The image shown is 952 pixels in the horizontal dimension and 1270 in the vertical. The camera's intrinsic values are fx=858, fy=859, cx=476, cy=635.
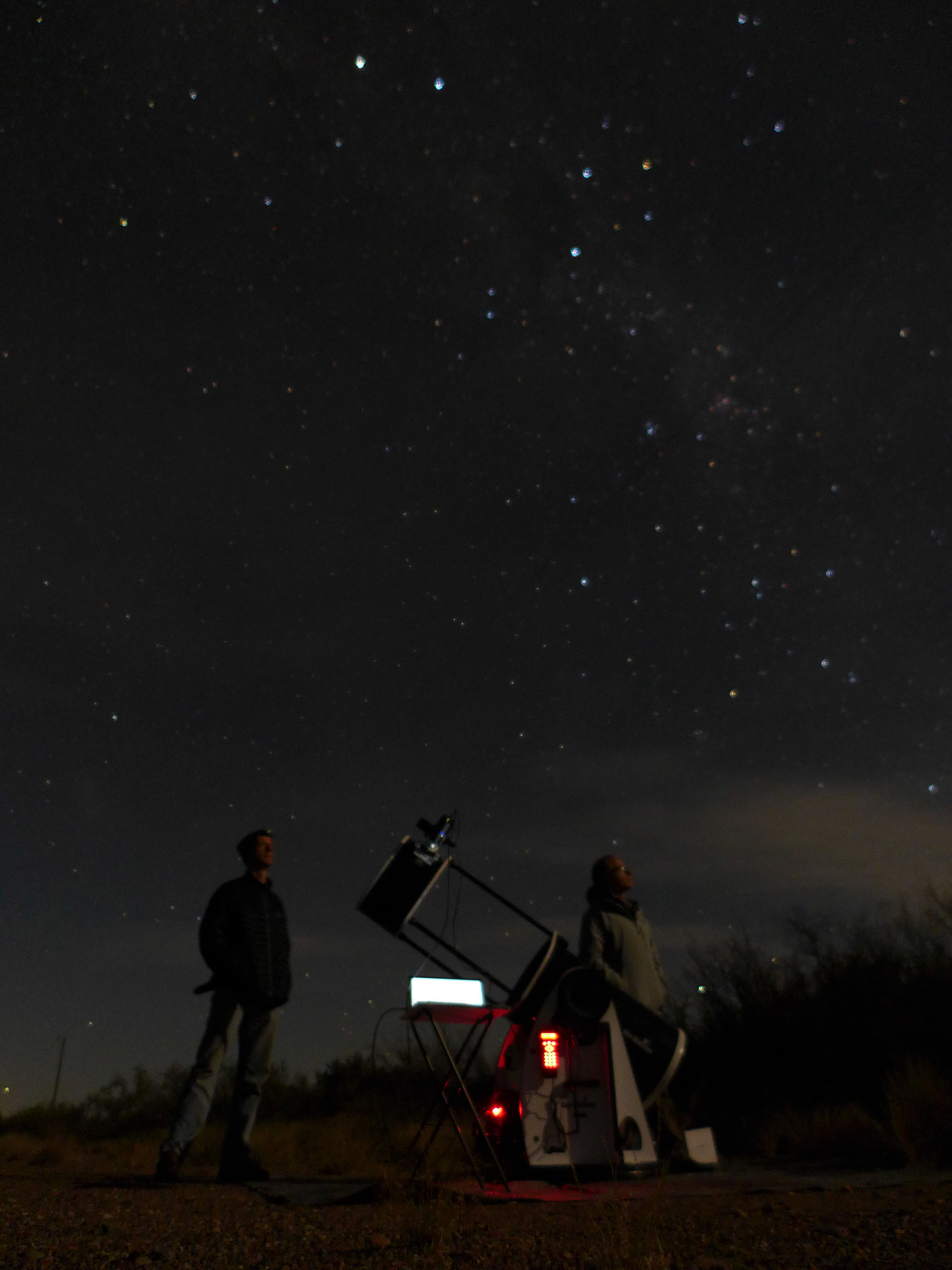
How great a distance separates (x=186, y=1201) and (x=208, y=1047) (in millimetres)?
1164

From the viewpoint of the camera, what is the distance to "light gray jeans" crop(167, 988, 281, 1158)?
15.0 ft

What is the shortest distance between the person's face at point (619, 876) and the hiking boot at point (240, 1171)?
2495 mm

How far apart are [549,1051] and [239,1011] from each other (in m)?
1.92

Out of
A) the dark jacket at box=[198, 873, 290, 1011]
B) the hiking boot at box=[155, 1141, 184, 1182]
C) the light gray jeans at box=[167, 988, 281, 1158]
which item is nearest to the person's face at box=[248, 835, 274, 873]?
the dark jacket at box=[198, 873, 290, 1011]

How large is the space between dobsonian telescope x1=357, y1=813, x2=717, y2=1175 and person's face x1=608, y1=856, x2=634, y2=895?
77cm

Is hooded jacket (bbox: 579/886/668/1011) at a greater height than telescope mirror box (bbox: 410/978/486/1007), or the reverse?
hooded jacket (bbox: 579/886/668/1011)

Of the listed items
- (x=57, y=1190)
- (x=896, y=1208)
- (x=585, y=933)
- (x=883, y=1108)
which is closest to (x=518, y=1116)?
(x=585, y=933)

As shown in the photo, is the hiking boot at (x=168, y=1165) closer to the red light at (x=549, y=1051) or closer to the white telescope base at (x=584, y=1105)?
the white telescope base at (x=584, y=1105)

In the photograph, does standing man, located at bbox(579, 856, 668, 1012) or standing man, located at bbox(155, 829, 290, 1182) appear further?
standing man, located at bbox(579, 856, 668, 1012)

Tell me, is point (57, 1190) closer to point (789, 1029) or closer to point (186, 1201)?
point (186, 1201)

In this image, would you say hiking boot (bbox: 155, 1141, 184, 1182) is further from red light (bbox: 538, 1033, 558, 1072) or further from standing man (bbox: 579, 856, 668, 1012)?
standing man (bbox: 579, 856, 668, 1012)

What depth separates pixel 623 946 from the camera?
4.93 m

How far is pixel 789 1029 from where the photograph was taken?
27.5ft

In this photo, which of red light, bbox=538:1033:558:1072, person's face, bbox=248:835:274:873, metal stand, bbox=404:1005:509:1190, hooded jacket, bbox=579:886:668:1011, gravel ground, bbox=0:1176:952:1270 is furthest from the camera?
person's face, bbox=248:835:274:873
